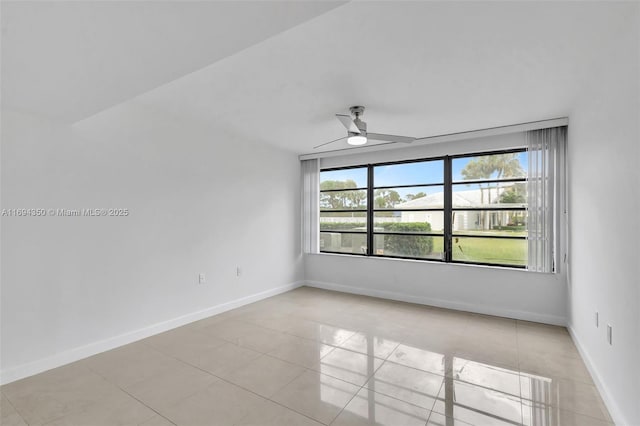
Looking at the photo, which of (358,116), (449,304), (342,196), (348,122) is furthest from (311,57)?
(449,304)

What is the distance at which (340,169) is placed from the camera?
5871mm

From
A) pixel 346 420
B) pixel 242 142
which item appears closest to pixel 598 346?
pixel 346 420

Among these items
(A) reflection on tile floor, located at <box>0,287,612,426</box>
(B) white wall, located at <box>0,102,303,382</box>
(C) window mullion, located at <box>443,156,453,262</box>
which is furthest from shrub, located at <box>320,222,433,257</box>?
(B) white wall, located at <box>0,102,303,382</box>

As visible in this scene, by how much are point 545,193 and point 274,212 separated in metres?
3.87

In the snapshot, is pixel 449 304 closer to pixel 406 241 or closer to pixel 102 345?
pixel 406 241

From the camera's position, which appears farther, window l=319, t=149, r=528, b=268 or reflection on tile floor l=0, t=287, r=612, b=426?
window l=319, t=149, r=528, b=268

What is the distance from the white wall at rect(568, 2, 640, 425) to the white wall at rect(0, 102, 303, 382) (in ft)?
13.2

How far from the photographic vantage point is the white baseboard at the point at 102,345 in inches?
104

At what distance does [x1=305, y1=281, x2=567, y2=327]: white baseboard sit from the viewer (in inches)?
157

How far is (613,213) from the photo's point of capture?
2.16 m

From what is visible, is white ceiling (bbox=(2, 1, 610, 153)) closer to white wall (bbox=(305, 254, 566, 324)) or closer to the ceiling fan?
the ceiling fan

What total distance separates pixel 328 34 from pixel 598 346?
3153mm

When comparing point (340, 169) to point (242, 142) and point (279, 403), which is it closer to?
point (242, 142)

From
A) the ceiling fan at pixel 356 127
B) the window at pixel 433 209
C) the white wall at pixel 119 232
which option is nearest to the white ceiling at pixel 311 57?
the ceiling fan at pixel 356 127
